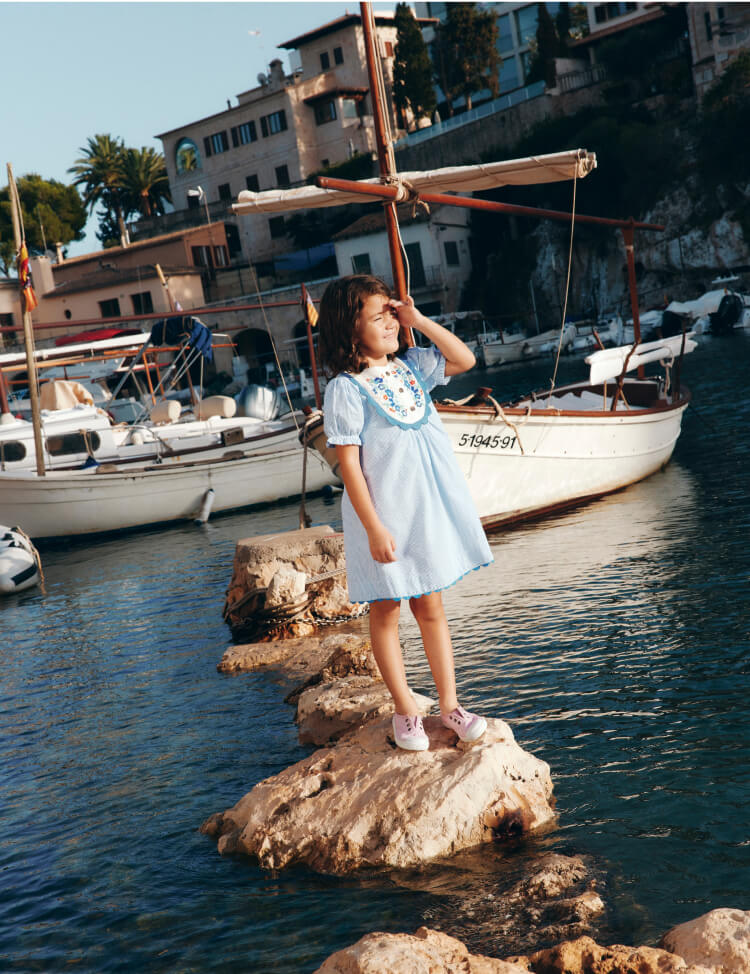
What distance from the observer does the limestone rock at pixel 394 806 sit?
166 inches

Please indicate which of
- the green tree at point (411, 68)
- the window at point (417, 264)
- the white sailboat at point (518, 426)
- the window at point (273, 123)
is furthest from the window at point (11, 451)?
the window at point (273, 123)

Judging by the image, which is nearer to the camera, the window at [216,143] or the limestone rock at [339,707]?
the limestone rock at [339,707]

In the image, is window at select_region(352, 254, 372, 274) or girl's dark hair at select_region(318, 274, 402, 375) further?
window at select_region(352, 254, 372, 274)

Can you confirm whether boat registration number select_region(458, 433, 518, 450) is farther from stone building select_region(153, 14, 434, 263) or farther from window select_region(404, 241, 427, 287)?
stone building select_region(153, 14, 434, 263)

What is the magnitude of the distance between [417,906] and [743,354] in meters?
32.2

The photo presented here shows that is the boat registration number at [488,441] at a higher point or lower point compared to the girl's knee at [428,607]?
lower

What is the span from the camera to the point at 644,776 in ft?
15.9

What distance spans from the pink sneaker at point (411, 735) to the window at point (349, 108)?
70.3 m

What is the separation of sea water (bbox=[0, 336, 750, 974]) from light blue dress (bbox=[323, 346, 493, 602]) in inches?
50.3

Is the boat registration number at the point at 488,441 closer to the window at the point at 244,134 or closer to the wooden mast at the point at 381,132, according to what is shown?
the wooden mast at the point at 381,132

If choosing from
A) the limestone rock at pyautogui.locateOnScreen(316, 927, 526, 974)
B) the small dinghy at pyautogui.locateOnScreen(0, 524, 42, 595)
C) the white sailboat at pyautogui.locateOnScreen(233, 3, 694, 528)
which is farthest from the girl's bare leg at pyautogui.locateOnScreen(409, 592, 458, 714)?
the small dinghy at pyautogui.locateOnScreen(0, 524, 42, 595)

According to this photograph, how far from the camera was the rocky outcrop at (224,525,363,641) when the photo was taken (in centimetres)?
954

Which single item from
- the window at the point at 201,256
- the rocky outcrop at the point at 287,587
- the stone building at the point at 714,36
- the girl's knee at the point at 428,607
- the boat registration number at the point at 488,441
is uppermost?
the stone building at the point at 714,36

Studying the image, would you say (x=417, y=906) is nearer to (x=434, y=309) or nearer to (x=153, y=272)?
(x=434, y=309)
